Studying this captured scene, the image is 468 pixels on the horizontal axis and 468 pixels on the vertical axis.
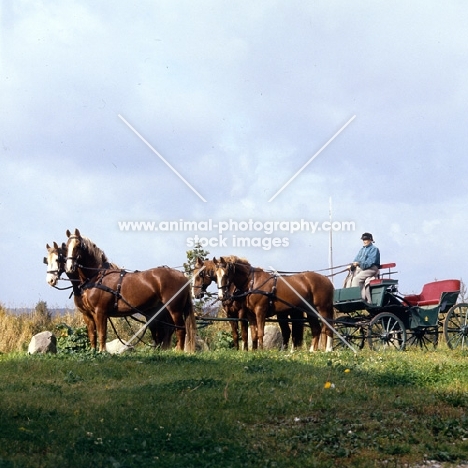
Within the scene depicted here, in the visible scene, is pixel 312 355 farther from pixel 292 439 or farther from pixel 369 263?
pixel 292 439

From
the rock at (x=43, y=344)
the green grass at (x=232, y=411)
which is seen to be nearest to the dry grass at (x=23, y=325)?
the rock at (x=43, y=344)

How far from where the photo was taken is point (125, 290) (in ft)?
55.7

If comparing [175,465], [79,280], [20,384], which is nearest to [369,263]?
[79,280]

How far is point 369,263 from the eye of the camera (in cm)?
1820

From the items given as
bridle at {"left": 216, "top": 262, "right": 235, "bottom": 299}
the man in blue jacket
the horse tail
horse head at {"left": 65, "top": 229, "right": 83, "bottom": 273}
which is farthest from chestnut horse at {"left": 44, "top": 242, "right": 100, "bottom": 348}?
the man in blue jacket

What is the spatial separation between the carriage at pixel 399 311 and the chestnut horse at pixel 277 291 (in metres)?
0.34

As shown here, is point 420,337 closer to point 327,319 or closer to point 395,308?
point 395,308

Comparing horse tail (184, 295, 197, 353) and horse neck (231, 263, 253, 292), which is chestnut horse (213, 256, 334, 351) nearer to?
horse neck (231, 263, 253, 292)

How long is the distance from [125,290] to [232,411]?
767 centimetres

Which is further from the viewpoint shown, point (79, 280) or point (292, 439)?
point (79, 280)

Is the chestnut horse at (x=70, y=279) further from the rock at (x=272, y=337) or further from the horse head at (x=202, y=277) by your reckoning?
the rock at (x=272, y=337)

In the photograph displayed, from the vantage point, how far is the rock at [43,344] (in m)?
18.0

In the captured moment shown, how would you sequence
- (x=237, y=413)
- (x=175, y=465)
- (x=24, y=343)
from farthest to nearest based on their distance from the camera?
(x=24, y=343), (x=237, y=413), (x=175, y=465)

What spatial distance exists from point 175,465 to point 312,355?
26.0 ft
